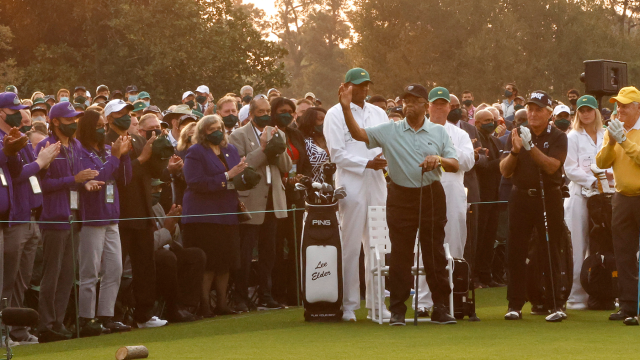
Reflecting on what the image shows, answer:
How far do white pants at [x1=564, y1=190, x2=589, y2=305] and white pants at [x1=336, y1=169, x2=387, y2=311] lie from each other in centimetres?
245

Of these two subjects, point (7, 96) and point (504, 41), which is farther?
point (504, 41)

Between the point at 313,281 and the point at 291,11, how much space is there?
73.2 m

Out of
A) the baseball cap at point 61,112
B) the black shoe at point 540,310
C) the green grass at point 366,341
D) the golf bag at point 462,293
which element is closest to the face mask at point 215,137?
the baseball cap at point 61,112

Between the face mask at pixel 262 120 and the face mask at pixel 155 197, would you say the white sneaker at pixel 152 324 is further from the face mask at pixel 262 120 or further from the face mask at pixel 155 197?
the face mask at pixel 262 120

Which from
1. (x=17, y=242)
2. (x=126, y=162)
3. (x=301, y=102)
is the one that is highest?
(x=301, y=102)

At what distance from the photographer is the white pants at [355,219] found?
Result: 33.6 feet


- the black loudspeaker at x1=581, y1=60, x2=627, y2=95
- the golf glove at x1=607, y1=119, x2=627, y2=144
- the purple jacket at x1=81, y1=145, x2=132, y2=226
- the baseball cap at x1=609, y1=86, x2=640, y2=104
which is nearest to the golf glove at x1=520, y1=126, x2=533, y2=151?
the golf glove at x1=607, y1=119, x2=627, y2=144

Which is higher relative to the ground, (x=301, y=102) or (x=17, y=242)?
(x=301, y=102)

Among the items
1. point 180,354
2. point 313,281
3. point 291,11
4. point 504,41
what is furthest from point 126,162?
point 291,11

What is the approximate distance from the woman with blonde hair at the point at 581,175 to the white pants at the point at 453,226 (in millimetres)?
1453

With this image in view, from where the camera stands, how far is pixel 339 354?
7.76m

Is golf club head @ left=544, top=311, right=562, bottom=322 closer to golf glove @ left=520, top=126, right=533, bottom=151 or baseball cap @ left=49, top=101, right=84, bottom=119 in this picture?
golf glove @ left=520, top=126, right=533, bottom=151

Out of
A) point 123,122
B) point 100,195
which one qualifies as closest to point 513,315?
point 100,195

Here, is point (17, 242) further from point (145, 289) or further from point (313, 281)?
point (313, 281)
